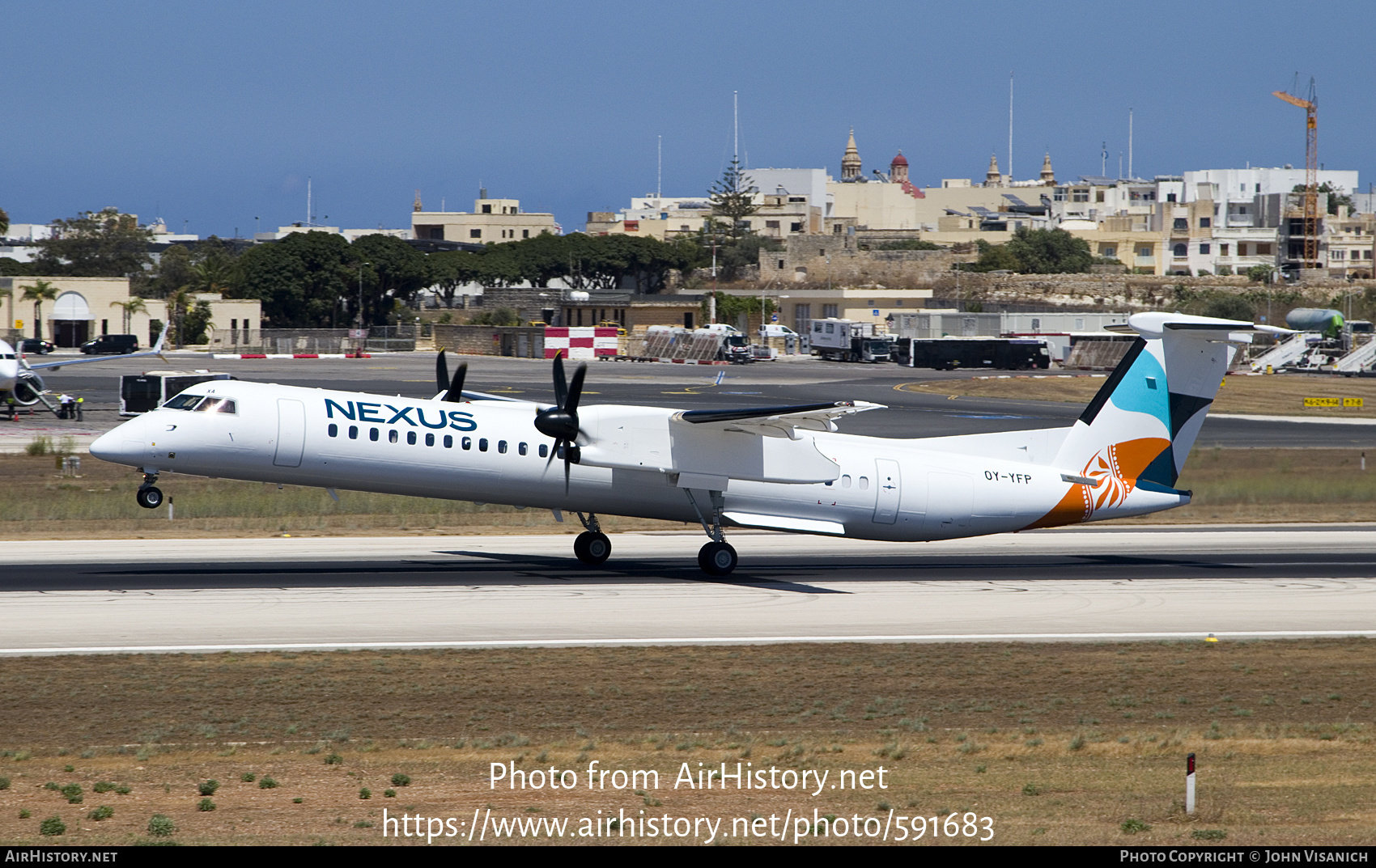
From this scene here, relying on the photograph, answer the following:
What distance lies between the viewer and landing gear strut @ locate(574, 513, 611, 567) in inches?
1194

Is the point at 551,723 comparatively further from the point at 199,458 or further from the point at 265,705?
the point at 199,458

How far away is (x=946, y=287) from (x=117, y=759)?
630 feet

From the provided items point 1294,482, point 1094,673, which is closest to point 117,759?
point 1094,673

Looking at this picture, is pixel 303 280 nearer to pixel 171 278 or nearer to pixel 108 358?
pixel 171 278

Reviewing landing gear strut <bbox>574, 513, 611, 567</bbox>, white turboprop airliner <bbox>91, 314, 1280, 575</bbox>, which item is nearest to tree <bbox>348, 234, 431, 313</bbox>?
landing gear strut <bbox>574, 513, 611, 567</bbox>

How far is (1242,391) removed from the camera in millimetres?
93938

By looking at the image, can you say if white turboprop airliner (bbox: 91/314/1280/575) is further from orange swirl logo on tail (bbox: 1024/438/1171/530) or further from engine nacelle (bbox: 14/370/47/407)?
engine nacelle (bbox: 14/370/47/407)

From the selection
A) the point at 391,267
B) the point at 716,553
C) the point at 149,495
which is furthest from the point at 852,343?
the point at 149,495

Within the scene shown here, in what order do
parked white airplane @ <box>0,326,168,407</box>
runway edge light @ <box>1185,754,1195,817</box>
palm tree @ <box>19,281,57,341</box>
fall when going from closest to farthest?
1. runway edge light @ <box>1185,754,1195,817</box>
2. parked white airplane @ <box>0,326,168,407</box>
3. palm tree @ <box>19,281,57,341</box>

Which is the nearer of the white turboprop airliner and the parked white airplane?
the white turboprop airliner

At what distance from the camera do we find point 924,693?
63.7 feet

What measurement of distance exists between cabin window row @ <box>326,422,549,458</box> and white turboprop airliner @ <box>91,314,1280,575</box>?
0.03m

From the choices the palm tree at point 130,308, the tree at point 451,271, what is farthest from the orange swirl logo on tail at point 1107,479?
the tree at point 451,271

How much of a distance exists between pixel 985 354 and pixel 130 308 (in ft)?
281
